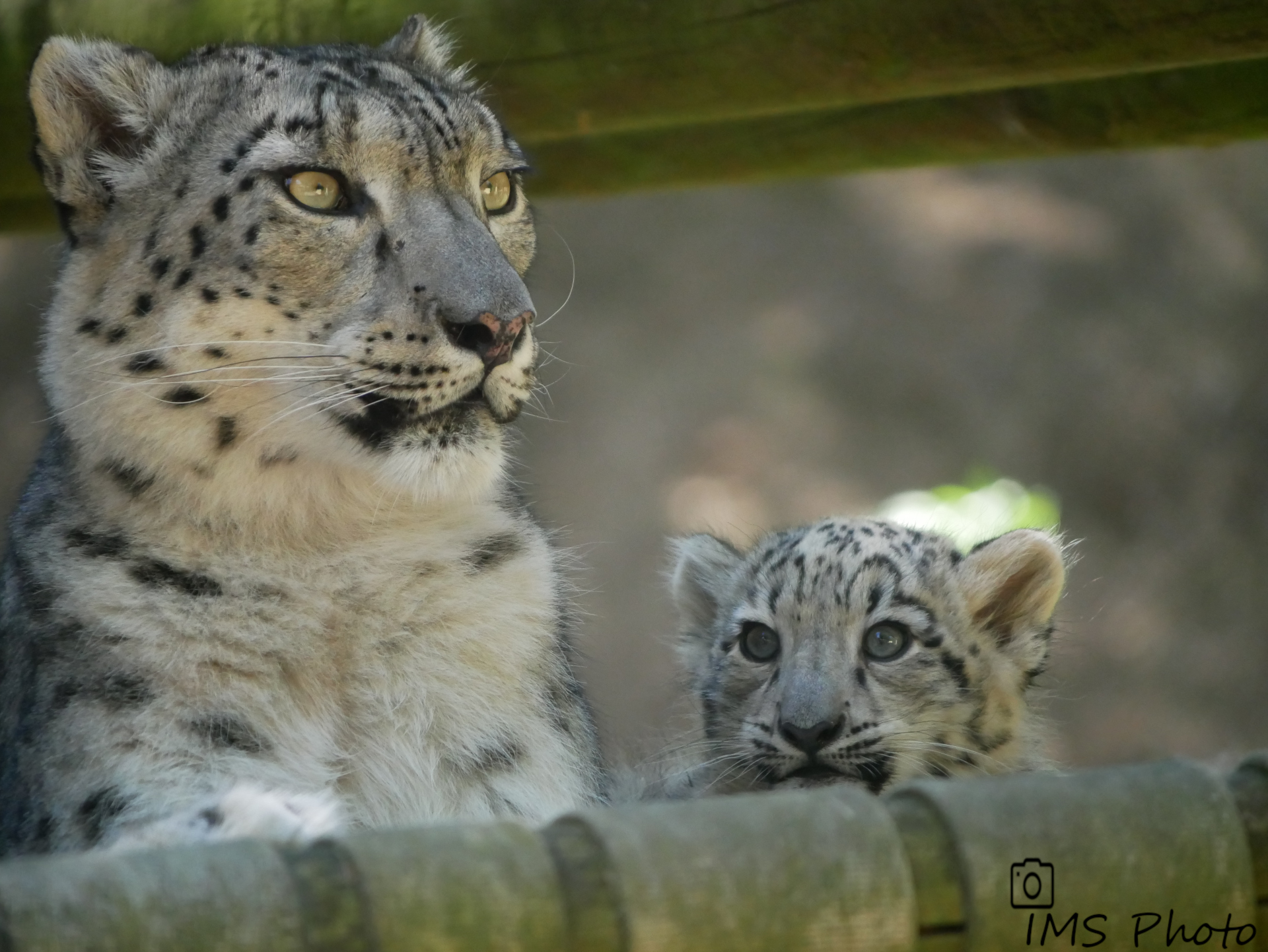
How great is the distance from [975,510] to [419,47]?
3695 mm

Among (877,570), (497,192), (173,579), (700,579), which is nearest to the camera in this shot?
(173,579)

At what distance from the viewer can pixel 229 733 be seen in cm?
331

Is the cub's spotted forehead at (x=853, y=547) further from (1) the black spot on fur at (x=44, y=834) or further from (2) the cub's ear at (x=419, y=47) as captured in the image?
(1) the black spot on fur at (x=44, y=834)

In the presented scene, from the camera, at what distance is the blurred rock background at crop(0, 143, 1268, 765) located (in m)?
11.9

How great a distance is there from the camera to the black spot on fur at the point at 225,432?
3.59 meters

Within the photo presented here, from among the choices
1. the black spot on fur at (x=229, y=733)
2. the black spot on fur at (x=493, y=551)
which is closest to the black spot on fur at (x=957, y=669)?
the black spot on fur at (x=493, y=551)

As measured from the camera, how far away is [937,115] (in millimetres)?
5465

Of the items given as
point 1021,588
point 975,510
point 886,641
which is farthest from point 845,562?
point 975,510

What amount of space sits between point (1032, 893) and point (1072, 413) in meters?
10.7

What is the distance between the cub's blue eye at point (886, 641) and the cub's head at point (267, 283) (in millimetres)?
1394

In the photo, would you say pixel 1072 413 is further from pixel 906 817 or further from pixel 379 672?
pixel 906 817

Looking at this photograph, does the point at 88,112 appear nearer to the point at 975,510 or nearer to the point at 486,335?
the point at 486,335

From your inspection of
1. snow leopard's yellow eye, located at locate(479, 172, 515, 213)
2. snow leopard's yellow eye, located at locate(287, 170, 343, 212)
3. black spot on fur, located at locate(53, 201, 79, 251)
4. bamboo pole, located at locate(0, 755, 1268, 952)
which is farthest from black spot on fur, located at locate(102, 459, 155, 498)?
bamboo pole, located at locate(0, 755, 1268, 952)

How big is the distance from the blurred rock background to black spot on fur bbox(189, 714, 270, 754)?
806cm
